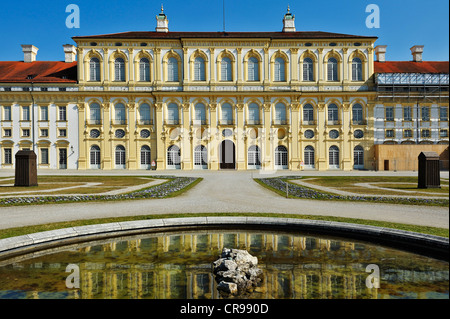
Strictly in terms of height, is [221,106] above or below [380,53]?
below

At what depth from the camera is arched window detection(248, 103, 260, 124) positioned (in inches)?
1722

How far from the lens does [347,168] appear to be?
4388 cm

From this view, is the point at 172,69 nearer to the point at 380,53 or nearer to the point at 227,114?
the point at 227,114

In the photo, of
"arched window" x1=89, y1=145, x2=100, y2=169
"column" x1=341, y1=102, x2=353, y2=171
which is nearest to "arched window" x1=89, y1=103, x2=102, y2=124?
"arched window" x1=89, y1=145, x2=100, y2=169

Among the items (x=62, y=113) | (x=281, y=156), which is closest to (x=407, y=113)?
(x=281, y=156)

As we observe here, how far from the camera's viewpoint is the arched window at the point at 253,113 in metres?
43.8

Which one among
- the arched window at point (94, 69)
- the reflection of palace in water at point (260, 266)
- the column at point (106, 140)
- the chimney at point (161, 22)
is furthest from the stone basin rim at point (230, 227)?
the chimney at point (161, 22)

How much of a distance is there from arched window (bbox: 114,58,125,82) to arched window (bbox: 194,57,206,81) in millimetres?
10191

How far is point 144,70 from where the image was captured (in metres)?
44.2

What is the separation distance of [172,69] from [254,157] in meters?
16.9

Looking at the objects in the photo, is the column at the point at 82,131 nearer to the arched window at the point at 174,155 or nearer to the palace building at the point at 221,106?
the palace building at the point at 221,106

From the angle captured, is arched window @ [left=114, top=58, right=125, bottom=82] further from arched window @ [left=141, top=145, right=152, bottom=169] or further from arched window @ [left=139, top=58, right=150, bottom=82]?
arched window @ [left=141, top=145, right=152, bottom=169]
